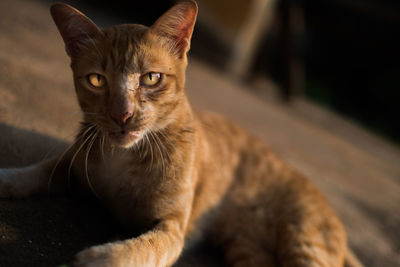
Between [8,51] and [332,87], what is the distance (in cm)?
1011

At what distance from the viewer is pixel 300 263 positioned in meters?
2.12

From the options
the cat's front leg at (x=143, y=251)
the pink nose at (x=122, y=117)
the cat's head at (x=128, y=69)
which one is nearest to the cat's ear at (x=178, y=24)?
the cat's head at (x=128, y=69)

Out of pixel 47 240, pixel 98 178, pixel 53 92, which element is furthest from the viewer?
pixel 53 92

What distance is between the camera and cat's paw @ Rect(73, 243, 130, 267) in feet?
4.79

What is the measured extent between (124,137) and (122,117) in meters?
0.10

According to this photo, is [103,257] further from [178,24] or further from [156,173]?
[178,24]

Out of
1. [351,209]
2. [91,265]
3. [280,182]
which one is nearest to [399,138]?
[351,209]

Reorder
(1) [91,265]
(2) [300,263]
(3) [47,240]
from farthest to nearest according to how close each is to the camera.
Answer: (2) [300,263] < (3) [47,240] < (1) [91,265]

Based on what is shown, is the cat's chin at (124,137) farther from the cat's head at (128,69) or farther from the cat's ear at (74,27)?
the cat's ear at (74,27)

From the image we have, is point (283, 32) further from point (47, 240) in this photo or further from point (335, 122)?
point (47, 240)

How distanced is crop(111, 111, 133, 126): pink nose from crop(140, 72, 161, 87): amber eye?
0.66ft

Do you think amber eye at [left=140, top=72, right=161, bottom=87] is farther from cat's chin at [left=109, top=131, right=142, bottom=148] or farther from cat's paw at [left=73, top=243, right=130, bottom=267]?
cat's paw at [left=73, top=243, right=130, bottom=267]

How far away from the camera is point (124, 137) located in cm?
172

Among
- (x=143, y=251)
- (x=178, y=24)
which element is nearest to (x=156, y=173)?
(x=143, y=251)
